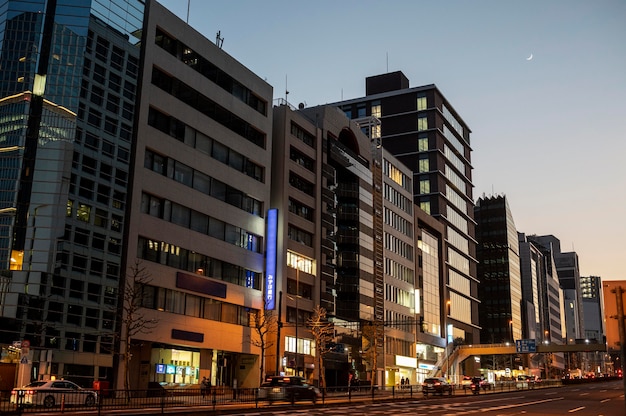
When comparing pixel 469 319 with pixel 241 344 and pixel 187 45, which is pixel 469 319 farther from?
pixel 187 45

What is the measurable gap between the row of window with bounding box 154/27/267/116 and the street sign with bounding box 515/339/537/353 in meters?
67.5

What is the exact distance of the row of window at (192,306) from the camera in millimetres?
58662

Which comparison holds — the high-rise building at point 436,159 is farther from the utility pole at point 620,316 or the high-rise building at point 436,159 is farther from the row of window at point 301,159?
the utility pole at point 620,316

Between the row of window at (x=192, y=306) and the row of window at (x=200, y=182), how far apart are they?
10.5 metres

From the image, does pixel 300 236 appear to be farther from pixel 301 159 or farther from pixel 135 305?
pixel 135 305

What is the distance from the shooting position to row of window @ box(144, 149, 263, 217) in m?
62.0

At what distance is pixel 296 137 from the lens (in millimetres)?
83250

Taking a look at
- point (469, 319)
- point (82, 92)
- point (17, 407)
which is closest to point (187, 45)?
point (82, 92)

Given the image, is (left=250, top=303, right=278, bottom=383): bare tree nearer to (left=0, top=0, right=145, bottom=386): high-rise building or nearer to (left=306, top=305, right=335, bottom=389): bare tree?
(left=306, top=305, right=335, bottom=389): bare tree

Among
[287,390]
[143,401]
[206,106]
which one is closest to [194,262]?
[206,106]

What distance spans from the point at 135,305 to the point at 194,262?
1223 cm

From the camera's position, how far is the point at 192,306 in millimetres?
63719

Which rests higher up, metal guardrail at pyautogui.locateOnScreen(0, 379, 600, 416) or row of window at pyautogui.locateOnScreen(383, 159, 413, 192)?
row of window at pyautogui.locateOnScreen(383, 159, 413, 192)

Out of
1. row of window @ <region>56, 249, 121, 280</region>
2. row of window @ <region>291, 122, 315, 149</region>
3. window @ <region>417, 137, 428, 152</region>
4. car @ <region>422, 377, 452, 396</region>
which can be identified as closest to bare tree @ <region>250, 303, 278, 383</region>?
car @ <region>422, 377, 452, 396</region>
